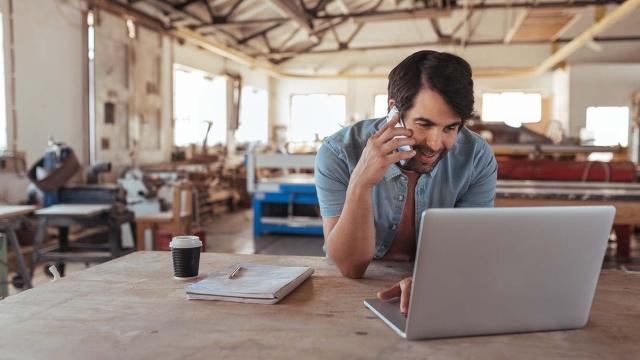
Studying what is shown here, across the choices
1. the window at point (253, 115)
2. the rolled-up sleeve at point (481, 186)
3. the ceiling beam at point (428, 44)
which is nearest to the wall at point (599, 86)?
the ceiling beam at point (428, 44)

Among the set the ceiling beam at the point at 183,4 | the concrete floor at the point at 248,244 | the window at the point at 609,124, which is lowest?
the concrete floor at the point at 248,244

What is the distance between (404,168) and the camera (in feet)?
5.72

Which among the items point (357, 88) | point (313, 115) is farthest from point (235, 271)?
point (313, 115)

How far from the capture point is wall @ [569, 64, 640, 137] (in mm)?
11234

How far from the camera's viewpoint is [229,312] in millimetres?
1209

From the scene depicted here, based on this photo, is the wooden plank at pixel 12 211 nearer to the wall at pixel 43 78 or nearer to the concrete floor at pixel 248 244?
the concrete floor at pixel 248 244

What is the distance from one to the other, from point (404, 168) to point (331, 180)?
22 cm

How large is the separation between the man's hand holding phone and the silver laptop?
48 centimetres

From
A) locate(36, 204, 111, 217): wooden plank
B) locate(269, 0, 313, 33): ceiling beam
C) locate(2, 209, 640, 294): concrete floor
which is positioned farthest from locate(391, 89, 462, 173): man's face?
locate(269, 0, 313, 33): ceiling beam

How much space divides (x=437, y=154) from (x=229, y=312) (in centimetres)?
74

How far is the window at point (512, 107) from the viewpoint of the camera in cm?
1248

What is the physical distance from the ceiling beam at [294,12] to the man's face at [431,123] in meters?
5.36

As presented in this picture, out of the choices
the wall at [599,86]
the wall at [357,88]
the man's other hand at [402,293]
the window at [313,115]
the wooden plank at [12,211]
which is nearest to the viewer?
the man's other hand at [402,293]

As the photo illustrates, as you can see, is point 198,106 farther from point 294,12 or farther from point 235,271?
point 235,271
